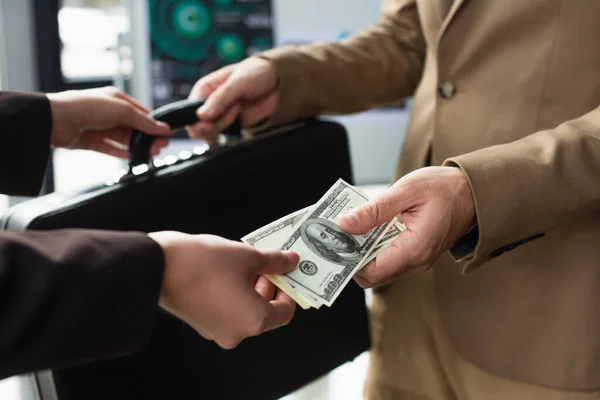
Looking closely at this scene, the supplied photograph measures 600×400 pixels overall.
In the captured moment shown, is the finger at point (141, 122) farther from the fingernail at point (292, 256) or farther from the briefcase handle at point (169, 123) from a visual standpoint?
the fingernail at point (292, 256)

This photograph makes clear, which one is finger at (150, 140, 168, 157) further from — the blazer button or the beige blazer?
the blazer button

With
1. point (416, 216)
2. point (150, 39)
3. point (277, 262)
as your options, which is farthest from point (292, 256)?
point (150, 39)

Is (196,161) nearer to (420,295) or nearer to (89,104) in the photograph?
(89,104)

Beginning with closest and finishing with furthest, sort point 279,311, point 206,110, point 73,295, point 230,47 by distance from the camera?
point 73,295, point 279,311, point 206,110, point 230,47

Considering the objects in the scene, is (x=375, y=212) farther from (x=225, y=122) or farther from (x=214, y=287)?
(x=225, y=122)

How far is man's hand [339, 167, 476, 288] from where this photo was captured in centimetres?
60

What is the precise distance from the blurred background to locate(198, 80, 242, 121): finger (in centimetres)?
96

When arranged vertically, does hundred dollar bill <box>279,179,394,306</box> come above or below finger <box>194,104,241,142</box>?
below

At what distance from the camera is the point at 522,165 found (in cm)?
64

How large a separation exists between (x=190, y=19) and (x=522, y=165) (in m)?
1.68

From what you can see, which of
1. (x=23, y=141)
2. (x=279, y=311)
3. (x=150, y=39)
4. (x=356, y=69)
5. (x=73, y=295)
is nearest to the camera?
(x=73, y=295)

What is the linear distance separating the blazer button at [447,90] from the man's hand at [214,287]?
378mm

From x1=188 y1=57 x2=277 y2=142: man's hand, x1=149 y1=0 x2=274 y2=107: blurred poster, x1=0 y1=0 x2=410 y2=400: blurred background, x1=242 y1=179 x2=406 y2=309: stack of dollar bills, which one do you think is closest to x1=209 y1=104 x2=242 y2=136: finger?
x1=188 y1=57 x2=277 y2=142: man's hand

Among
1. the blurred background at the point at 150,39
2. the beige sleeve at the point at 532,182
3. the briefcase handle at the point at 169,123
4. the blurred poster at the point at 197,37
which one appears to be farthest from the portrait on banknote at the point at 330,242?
the blurred poster at the point at 197,37
